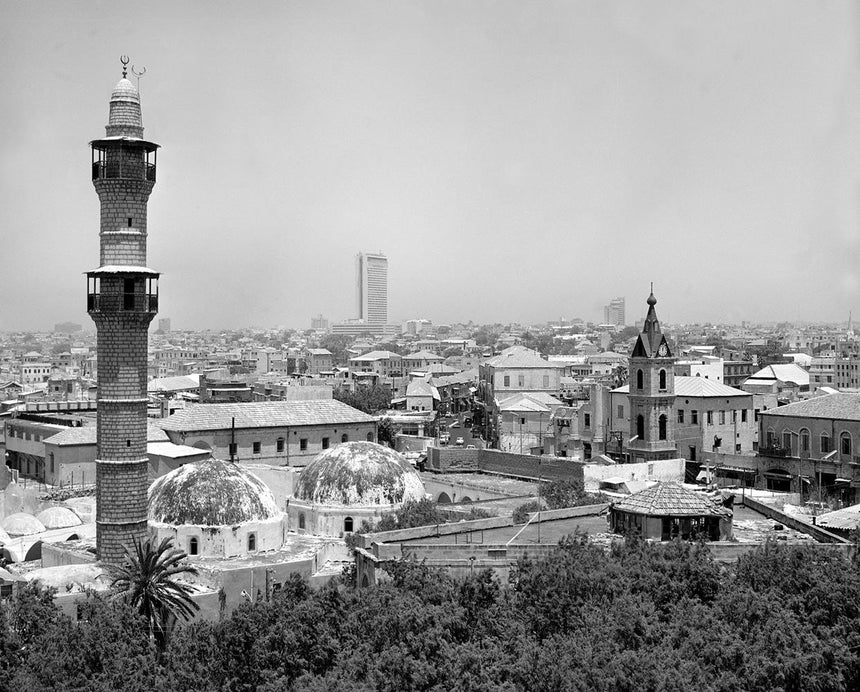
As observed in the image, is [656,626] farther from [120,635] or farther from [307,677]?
[120,635]

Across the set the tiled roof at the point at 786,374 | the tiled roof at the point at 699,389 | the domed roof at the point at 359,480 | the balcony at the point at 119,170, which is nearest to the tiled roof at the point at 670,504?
the domed roof at the point at 359,480

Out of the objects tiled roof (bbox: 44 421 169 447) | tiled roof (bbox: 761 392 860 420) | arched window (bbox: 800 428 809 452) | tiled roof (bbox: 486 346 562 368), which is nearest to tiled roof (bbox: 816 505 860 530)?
tiled roof (bbox: 761 392 860 420)

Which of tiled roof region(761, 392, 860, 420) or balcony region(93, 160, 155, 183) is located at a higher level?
balcony region(93, 160, 155, 183)

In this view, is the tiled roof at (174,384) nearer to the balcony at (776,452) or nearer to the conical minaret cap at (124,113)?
the balcony at (776,452)

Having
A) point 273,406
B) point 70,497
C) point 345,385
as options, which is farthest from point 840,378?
point 70,497

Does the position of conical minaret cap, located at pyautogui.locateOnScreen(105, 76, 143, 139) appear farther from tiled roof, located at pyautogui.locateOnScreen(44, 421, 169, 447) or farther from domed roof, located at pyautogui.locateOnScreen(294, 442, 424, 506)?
tiled roof, located at pyautogui.locateOnScreen(44, 421, 169, 447)
